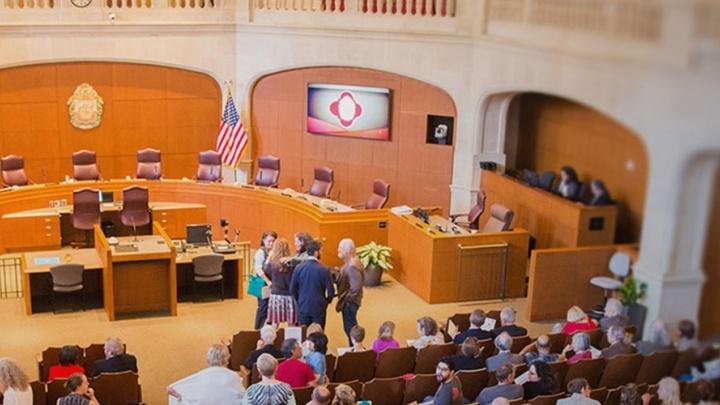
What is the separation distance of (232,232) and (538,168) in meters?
10.4

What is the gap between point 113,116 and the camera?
1725cm

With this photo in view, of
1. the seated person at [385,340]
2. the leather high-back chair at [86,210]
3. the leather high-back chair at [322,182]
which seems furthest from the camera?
the leather high-back chair at [322,182]

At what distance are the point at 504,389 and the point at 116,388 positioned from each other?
344cm

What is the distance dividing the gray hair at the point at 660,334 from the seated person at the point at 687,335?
0.07 meters

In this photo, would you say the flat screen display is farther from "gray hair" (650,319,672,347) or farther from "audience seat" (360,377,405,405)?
"gray hair" (650,319,672,347)

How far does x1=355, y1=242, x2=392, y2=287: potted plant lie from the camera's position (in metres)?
13.2

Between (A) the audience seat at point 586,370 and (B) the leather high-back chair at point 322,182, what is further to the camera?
(B) the leather high-back chair at point 322,182

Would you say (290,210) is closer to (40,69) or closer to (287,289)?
(287,289)

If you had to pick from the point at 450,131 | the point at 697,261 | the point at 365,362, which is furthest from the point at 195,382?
the point at 450,131

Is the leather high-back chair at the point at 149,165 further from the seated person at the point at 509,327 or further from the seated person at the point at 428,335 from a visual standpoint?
the seated person at the point at 509,327

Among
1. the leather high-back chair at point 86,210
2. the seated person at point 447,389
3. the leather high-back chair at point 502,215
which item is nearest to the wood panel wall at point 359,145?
the leather high-back chair at point 86,210

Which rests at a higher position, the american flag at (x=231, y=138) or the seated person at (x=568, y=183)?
the seated person at (x=568, y=183)

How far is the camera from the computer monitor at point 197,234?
12.8 metres

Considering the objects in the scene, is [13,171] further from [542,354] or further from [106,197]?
[542,354]
